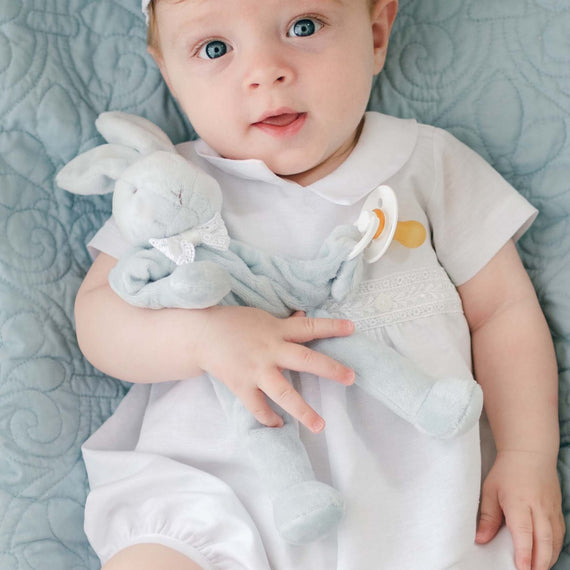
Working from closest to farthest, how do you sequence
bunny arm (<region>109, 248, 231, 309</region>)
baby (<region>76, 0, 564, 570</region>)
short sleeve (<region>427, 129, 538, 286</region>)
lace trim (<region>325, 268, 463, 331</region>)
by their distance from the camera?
bunny arm (<region>109, 248, 231, 309</region>) → baby (<region>76, 0, 564, 570</region>) → lace trim (<region>325, 268, 463, 331</region>) → short sleeve (<region>427, 129, 538, 286</region>)

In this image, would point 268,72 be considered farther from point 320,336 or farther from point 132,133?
point 320,336

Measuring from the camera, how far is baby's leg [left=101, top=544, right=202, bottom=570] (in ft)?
3.54

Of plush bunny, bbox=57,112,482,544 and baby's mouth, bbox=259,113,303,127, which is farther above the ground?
baby's mouth, bbox=259,113,303,127

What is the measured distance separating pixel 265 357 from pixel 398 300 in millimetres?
246

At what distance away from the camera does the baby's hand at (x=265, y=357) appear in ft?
3.59

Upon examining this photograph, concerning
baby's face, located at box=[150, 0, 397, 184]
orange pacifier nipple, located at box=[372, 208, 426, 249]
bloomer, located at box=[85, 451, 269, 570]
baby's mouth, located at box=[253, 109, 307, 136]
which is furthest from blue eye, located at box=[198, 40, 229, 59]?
bloomer, located at box=[85, 451, 269, 570]

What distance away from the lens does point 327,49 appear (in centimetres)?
121

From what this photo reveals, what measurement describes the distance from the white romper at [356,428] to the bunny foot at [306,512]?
8cm

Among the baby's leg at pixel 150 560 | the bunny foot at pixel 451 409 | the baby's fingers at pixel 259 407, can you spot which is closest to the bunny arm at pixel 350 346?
the bunny foot at pixel 451 409

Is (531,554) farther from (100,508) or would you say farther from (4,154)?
(4,154)

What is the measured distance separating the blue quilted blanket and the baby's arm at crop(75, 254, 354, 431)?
156 millimetres

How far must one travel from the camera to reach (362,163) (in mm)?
1326

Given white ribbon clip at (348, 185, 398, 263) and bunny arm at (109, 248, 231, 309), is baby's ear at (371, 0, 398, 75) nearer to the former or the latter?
white ribbon clip at (348, 185, 398, 263)

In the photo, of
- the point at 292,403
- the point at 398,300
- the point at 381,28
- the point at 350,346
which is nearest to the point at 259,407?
the point at 292,403
